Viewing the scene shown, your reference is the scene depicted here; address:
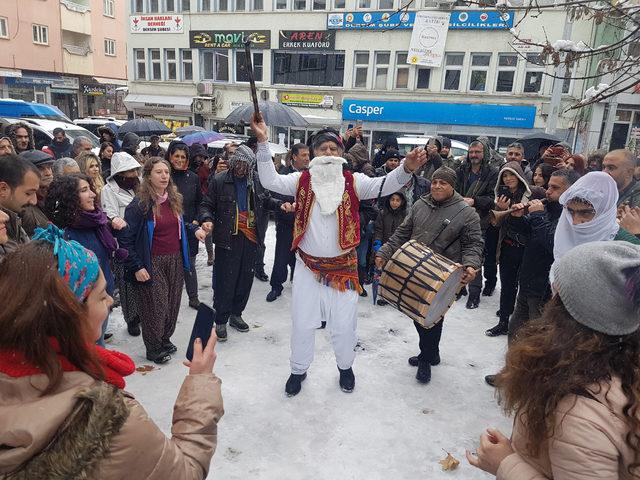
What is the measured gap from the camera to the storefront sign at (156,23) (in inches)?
1002

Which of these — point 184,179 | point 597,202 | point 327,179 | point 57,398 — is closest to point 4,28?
point 184,179

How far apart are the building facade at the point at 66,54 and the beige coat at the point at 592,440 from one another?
3097 centimetres

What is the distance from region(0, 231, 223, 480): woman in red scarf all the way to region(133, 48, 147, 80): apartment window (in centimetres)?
2909

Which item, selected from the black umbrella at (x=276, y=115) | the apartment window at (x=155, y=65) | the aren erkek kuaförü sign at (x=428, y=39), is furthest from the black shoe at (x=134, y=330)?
the apartment window at (x=155, y=65)

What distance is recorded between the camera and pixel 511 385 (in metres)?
1.50

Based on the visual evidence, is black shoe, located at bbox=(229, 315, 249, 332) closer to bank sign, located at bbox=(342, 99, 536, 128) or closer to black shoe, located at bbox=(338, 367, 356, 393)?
black shoe, located at bbox=(338, 367, 356, 393)

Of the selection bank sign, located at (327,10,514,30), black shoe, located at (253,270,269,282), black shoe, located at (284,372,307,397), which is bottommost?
black shoe, located at (253,270,269,282)

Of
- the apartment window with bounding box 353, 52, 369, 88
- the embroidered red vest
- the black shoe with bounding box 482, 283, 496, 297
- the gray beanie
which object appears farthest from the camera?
the apartment window with bounding box 353, 52, 369, 88

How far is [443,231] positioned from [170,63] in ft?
87.2

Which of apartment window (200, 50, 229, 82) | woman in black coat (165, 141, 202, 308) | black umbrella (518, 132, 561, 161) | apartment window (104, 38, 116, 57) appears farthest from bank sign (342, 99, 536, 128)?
apartment window (104, 38, 116, 57)

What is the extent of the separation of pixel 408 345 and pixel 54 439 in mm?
3893

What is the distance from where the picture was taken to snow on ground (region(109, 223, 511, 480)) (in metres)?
2.96

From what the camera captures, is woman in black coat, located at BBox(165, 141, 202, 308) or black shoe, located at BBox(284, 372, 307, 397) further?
woman in black coat, located at BBox(165, 141, 202, 308)

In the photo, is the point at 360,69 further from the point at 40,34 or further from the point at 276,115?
the point at 40,34
